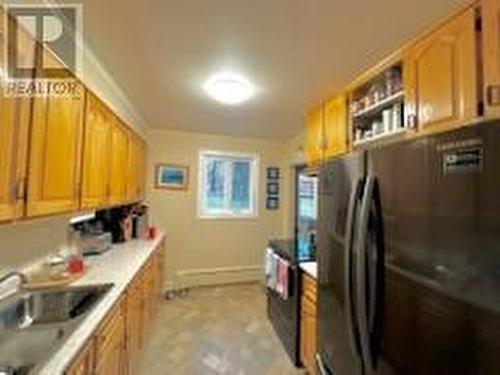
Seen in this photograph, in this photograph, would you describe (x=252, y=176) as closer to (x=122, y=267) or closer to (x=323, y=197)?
(x=122, y=267)

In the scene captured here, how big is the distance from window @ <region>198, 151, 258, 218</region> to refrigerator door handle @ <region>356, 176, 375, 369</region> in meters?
4.05

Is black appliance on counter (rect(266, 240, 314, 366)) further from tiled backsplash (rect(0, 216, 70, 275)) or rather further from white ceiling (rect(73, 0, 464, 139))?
tiled backsplash (rect(0, 216, 70, 275))

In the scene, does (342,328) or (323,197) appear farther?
(323,197)

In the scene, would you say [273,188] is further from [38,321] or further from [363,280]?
[363,280]

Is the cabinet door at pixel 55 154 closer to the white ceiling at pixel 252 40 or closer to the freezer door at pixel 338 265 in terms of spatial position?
the white ceiling at pixel 252 40

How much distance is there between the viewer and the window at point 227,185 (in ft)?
17.1

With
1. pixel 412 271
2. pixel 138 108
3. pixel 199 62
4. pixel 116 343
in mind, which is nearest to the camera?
pixel 412 271

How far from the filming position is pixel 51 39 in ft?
7.58

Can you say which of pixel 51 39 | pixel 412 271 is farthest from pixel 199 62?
pixel 412 271

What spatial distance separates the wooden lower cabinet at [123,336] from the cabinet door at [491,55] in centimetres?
171

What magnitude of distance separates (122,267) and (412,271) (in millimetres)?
2063

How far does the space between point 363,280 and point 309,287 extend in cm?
135

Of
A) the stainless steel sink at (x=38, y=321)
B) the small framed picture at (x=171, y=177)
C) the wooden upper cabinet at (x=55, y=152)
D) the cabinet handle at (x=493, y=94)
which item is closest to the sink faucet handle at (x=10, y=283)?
Result: the stainless steel sink at (x=38, y=321)

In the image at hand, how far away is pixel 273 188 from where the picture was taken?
5547 millimetres
